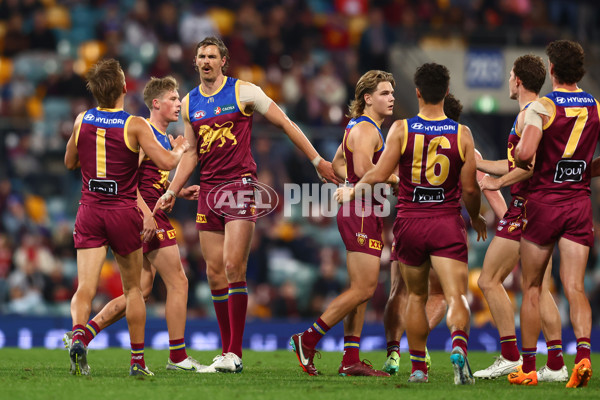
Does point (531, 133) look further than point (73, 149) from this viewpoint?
No

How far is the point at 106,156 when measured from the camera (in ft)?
24.5

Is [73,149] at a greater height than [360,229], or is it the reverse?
[73,149]

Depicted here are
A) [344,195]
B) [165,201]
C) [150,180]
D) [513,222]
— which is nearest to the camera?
[344,195]

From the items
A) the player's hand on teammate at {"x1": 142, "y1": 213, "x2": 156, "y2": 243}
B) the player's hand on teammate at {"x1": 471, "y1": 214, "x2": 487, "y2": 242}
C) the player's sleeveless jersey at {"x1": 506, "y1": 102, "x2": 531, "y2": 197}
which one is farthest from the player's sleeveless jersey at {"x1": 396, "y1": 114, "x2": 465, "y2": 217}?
the player's hand on teammate at {"x1": 142, "y1": 213, "x2": 156, "y2": 243}

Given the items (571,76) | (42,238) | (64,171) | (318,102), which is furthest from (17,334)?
(571,76)

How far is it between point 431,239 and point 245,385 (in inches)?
70.9

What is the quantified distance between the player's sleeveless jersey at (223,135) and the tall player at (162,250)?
0.39m

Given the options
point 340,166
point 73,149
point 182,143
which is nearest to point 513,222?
point 340,166

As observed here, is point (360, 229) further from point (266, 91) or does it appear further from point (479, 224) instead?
point (266, 91)

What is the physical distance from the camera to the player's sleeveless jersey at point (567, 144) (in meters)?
7.18

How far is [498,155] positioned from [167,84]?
9.37 metres

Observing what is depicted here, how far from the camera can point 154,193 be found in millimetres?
8688

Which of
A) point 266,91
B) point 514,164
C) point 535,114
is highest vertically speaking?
point 266,91

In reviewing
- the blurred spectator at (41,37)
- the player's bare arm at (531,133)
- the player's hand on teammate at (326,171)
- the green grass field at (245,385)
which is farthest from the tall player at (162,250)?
the blurred spectator at (41,37)
